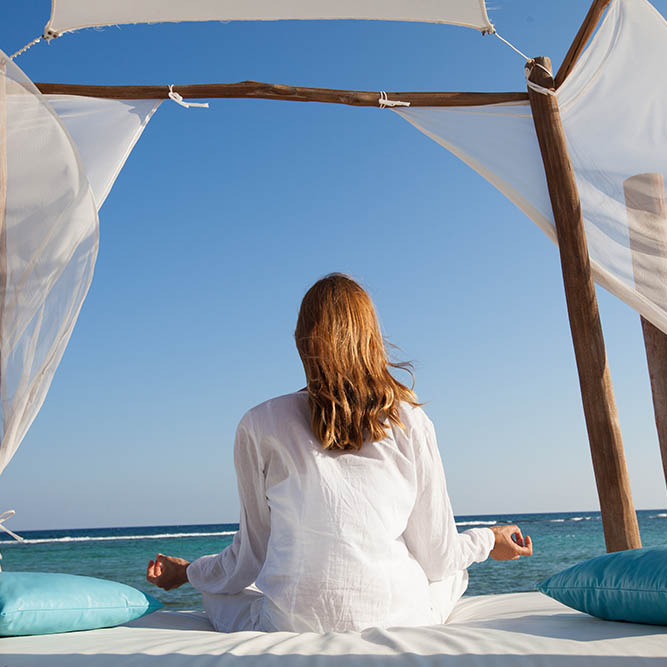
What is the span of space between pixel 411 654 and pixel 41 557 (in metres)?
19.0

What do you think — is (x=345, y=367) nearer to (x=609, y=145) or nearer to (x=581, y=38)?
(x=609, y=145)

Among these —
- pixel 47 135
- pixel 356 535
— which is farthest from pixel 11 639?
pixel 47 135

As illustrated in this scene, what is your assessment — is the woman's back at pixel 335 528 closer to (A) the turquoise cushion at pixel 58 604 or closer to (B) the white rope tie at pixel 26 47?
(A) the turquoise cushion at pixel 58 604

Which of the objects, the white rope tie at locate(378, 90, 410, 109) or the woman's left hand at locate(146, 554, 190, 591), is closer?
the woman's left hand at locate(146, 554, 190, 591)

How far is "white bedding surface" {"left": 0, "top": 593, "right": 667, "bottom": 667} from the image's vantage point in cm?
116

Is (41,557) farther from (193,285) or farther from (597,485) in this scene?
(597,485)

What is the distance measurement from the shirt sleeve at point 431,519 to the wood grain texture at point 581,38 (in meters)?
2.20

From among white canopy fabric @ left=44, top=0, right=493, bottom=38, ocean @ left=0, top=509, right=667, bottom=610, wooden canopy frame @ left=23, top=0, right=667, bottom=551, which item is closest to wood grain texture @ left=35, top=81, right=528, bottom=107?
wooden canopy frame @ left=23, top=0, right=667, bottom=551

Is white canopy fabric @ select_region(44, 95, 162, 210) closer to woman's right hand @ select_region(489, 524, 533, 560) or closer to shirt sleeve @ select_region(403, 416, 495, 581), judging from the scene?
shirt sleeve @ select_region(403, 416, 495, 581)

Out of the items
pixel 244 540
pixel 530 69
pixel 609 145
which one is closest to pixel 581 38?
pixel 530 69

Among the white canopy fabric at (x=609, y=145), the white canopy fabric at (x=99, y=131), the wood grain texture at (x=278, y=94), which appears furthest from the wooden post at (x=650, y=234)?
the white canopy fabric at (x=99, y=131)

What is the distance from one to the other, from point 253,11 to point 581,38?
155 centimetres

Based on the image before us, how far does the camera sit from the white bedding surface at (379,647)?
3.80 feet

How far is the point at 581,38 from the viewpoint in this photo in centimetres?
297
